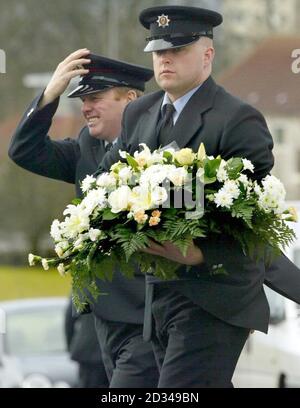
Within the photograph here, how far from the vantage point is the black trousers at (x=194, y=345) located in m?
5.09

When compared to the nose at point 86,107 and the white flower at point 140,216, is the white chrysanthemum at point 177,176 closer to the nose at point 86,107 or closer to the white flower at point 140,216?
the white flower at point 140,216

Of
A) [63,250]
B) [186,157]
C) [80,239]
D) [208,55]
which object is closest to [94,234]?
[80,239]

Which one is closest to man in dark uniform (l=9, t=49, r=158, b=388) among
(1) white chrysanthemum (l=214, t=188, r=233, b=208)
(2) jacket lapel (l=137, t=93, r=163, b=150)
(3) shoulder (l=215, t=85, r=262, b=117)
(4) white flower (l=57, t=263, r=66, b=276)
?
(2) jacket lapel (l=137, t=93, r=163, b=150)

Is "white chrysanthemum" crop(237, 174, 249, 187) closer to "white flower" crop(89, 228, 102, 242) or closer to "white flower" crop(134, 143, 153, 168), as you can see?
"white flower" crop(134, 143, 153, 168)

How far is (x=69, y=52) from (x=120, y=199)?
8265 mm

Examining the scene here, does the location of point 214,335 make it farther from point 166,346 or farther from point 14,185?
point 14,185

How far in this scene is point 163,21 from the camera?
5.43 meters

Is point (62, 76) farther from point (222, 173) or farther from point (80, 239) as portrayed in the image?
point (222, 173)

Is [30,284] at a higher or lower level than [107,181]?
lower

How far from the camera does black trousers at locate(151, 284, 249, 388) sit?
5.09 meters

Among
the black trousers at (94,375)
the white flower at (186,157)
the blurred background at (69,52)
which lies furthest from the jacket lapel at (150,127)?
the black trousers at (94,375)

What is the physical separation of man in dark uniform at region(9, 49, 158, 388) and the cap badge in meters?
0.41

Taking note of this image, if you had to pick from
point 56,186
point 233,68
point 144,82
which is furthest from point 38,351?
point 144,82
